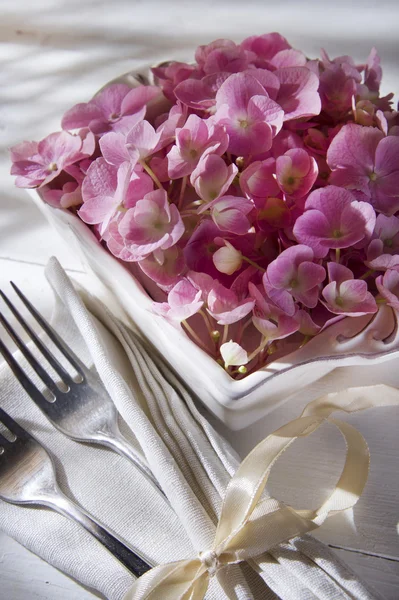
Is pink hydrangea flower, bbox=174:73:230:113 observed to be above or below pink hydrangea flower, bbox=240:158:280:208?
above

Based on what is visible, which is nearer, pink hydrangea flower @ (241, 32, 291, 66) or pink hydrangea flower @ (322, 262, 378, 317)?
pink hydrangea flower @ (322, 262, 378, 317)

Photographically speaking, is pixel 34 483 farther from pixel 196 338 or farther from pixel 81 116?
pixel 81 116

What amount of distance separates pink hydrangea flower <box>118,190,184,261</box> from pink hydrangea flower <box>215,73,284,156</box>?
0.06 metres

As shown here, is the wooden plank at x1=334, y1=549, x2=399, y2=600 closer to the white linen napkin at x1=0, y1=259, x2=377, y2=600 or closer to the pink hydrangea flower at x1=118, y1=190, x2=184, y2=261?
the white linen napkin at x1=0, y1=259, x2=377, y2=600

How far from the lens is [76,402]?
46cm

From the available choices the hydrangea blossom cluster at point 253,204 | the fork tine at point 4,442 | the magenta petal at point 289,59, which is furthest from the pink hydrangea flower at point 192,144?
the fork tine at point 4,442

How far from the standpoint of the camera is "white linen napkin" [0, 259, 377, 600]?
14.6 inches

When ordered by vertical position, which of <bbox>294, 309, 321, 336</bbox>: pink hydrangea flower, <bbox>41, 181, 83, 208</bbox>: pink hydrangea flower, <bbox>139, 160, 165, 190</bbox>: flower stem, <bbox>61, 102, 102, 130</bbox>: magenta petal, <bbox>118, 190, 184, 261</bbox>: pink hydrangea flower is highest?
<bbox>61, 102, 102, 130</bbox>: magenta petal

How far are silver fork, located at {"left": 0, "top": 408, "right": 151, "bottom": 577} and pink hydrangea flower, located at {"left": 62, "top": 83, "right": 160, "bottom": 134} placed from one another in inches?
8.1

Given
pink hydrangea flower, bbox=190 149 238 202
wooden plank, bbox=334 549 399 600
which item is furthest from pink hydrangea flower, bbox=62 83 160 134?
wooden plank, bbox=334 549 399 600

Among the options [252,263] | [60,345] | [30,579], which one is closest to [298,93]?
[252,263]

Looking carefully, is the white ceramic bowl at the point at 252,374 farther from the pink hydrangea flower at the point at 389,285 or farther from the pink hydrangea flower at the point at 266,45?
the pink hydrangea flower at the point at 266,45

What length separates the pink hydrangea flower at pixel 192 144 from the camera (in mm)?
396

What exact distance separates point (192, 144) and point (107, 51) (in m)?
0.38
